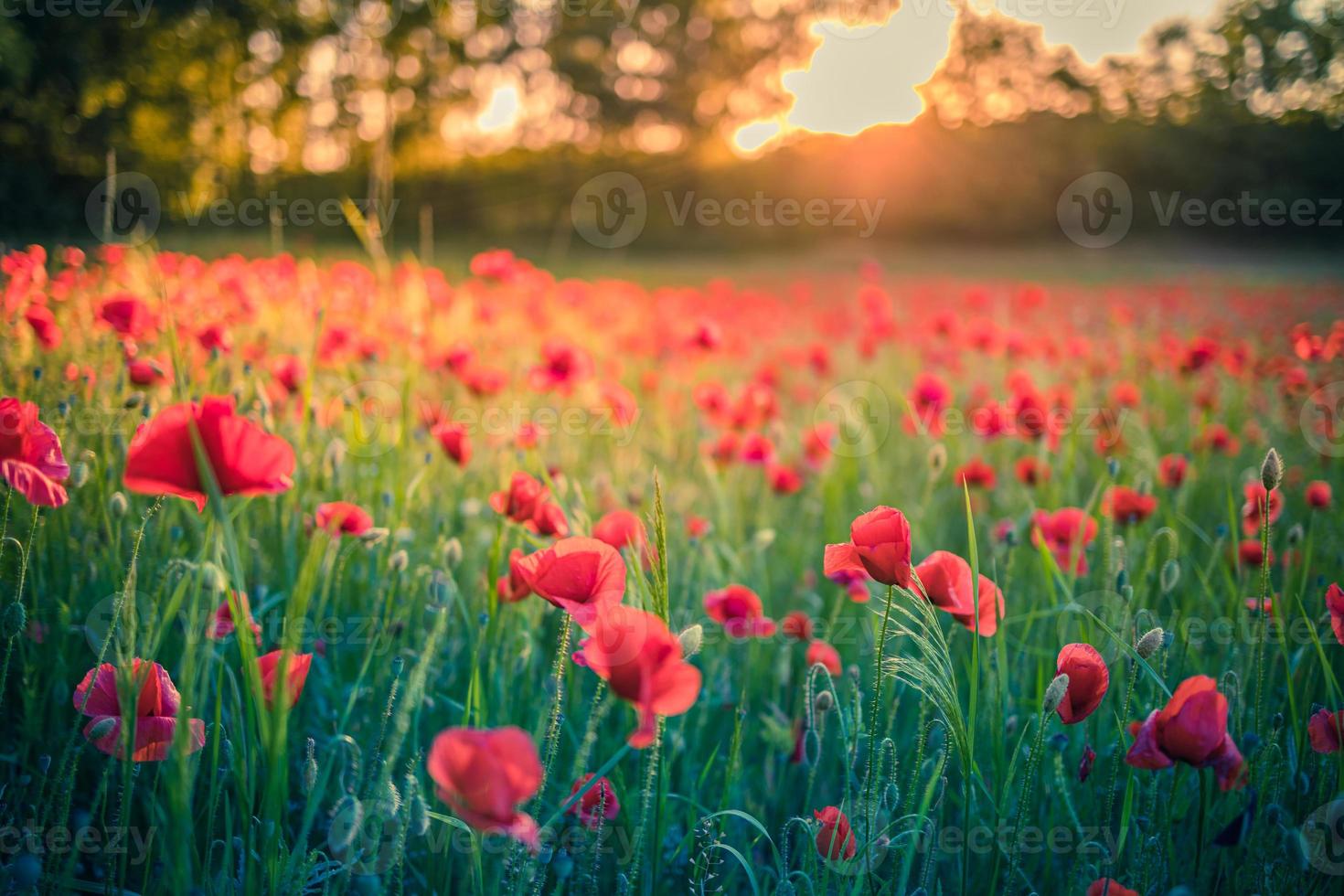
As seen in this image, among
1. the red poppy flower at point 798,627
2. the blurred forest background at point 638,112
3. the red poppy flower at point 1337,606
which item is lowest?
the red poppy flower at point 798,627

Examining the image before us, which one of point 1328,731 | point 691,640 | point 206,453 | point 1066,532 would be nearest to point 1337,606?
point 1328,731

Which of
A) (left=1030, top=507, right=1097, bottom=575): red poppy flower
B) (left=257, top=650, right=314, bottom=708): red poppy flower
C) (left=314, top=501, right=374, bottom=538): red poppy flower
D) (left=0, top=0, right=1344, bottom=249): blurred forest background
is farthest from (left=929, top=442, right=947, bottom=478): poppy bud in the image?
(left=0, top=0, right=1344, bottom=249): blurred forest background

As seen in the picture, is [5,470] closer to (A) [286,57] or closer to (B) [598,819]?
(B) [598,819]

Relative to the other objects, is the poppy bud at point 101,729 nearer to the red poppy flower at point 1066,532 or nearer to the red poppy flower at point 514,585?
the red poppy flower at point 514,585

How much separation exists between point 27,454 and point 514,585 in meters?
0.61

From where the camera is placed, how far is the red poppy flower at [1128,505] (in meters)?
1.78

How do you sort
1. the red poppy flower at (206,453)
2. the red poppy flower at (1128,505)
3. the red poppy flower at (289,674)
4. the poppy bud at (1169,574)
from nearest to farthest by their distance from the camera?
the red poppy flower at (206,453) < the red poppy flower at (289,674) < the poppy bud at (1169,574) < the red poppy flower at (1128,505)

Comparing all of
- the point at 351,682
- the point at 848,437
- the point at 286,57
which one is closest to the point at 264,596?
the point at 351,682

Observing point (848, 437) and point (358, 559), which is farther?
point (848, 437)

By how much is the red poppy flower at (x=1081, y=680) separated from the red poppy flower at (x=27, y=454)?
3.94 ft

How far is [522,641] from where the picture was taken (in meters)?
1.50

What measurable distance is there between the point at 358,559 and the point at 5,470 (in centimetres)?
95

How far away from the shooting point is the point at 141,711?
925 millimetres

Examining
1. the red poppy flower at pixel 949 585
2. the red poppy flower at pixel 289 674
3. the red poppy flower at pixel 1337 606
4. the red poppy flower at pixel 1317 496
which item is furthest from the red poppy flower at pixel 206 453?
the red poppy flower at pixel 1317 496
